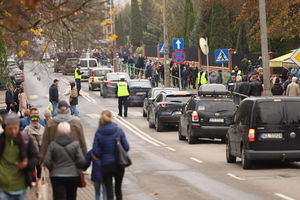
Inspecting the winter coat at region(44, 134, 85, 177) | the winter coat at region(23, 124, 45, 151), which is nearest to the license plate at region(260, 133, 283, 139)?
the winter coat at region(23, 124, 45, 151)

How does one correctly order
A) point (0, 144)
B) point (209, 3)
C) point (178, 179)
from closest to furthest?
point (0, 144) → point (178, 179) → point (209, 3)

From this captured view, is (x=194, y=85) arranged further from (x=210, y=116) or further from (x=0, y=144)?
(x=0, y=144)

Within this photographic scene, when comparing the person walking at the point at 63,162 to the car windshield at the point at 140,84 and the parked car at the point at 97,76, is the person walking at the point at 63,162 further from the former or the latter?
the parked car at the point at 97,76

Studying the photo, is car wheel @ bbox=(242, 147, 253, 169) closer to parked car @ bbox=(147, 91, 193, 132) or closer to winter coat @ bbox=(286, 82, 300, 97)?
winter coat @ bbox=(286, 82, 300, 97)

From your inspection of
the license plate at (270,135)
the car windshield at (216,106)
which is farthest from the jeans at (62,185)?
the car windshield at (216,106)

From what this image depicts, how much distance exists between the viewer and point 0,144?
37.1ft

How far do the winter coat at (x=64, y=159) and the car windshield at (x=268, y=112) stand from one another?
8.20m

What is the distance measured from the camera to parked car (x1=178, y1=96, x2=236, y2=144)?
91.9 ft

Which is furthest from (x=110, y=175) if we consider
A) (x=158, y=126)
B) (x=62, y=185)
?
(x=158, y=126)

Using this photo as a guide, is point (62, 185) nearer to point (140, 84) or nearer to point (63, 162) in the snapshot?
point (63, 162)

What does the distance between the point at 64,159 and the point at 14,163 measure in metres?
1.37

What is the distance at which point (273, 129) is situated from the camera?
20.1m

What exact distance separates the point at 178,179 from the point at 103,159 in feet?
19.1

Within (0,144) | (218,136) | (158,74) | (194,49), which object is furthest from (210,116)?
(194,49)
